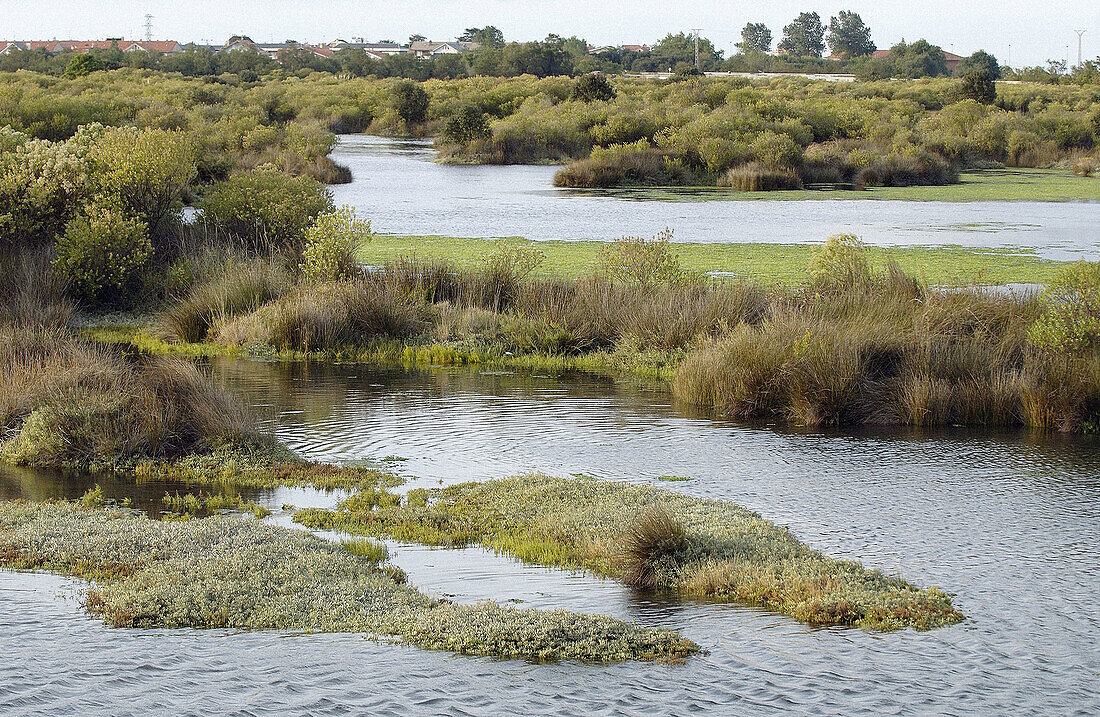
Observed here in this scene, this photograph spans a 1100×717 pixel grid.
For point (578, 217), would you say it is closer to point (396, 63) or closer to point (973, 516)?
point (973, 516)

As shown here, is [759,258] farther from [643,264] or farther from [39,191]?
[39,191]

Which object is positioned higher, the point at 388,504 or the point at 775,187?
the point at 775,187

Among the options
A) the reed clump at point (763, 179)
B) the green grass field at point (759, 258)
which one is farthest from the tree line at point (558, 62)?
the green grass field at point (759, 258)

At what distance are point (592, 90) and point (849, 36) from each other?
108m

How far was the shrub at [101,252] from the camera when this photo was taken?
2152 cm

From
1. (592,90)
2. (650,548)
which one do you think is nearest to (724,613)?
(650,548)

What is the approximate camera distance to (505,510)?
10945mm

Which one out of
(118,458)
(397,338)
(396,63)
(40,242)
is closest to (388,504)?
(118,458)

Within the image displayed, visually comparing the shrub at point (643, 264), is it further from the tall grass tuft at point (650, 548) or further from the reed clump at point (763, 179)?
the reed clump at point (763, 179)

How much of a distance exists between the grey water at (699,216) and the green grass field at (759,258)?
1.62 meters

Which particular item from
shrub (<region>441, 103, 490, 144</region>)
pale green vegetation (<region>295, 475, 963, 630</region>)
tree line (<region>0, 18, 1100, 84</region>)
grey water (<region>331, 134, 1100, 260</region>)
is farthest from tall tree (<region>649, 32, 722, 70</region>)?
pale green vegetation (<region>295, 475, 963, 630</region>)

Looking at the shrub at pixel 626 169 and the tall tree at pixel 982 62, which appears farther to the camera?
the tall tree at pixel 982 62

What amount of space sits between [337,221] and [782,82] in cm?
8100

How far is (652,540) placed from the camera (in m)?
9.46
